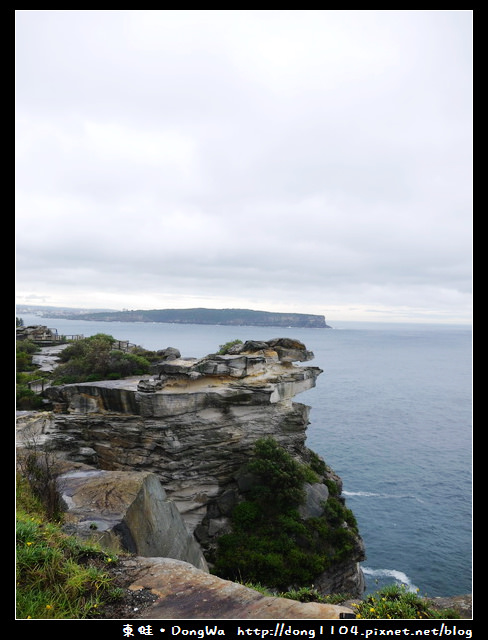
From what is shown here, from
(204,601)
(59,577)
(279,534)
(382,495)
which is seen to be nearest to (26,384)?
(279,534)

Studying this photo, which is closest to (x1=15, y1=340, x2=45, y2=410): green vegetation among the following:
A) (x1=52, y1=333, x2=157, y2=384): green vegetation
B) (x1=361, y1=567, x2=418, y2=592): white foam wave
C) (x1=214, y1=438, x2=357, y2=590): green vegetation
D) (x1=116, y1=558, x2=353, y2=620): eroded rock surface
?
(x1=52, y1=333, x2=157, y2=384): green vegetation

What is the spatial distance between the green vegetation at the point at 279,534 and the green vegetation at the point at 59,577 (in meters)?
Answer: 15.5

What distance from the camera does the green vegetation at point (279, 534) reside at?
1966 centimetres

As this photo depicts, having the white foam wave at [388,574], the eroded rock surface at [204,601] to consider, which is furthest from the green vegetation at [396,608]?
the white foam wave at [388,574]

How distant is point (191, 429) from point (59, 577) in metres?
17.1

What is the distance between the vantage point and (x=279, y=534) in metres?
21.4

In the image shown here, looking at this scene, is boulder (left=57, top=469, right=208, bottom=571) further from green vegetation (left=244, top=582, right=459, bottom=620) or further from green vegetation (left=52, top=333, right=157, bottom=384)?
green vegetation (left=52, top=333, right=157, bottom=384)

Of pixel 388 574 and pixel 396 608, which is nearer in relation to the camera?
pixel 396 608

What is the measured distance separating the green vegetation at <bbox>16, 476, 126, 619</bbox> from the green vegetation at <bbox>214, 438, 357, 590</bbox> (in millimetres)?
15522

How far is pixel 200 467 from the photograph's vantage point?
76.2 feet

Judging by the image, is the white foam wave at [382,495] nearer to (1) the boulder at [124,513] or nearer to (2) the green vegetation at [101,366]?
(2) the green vegetation at [101,366]

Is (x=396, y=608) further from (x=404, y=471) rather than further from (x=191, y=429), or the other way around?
(x=404, y=471)

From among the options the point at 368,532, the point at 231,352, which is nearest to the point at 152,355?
the point at 231,352
